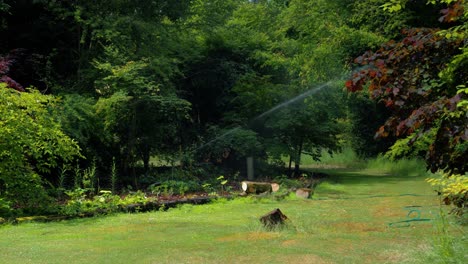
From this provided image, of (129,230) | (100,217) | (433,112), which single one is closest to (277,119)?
(100,217)

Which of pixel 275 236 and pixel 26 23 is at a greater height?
pixel 26 23

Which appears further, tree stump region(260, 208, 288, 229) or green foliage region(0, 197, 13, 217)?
green foliage region(0, 197, 13, 217)

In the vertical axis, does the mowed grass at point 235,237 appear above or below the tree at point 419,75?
below

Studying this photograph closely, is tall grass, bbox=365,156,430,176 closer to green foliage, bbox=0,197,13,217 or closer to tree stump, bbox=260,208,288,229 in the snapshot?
tree stump, bbox=260,208,288,229

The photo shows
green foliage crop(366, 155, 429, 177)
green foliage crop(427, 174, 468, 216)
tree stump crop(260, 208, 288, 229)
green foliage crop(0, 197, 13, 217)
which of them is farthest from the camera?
green foliage crop(366, 155, 429, 177)

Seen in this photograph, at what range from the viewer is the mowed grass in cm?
653

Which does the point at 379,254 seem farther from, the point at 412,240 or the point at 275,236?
the point at 275,236

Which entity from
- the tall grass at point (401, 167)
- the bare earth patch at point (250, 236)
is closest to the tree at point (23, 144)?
the bare earth patch at point (250, 236)

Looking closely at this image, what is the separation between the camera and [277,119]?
63.7 feet

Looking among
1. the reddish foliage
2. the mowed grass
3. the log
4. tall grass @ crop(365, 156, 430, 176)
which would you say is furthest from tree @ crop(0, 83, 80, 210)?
tall grass @ crop(365, 156, 430, 176)

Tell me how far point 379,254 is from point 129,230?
160 inches

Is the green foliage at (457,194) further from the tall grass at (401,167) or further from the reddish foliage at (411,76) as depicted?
the tall grass at (401,167)

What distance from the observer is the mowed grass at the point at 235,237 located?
21.4 feet

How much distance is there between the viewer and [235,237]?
313 inches
